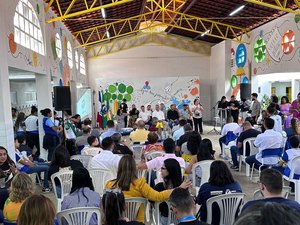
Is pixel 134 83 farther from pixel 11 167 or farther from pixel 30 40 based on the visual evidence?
pixel 11 167

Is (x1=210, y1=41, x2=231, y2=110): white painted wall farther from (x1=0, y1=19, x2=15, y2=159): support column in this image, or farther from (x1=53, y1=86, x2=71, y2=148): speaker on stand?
(x1=0, y1=19, x2=15, y2=159): support column

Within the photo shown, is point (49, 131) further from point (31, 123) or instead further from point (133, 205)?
point (133, 205)

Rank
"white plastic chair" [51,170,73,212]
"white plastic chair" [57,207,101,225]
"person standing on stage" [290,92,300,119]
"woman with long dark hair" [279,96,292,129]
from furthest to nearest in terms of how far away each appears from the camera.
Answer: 1. "woman with long dark hair" [279,96,292,129]
2. "person standing on stage" [290,92,300,119]
3. "white plastic chair" [51,170,73,212]
4. "white plastic chair" [57,207,101,225]

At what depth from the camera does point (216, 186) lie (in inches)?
106

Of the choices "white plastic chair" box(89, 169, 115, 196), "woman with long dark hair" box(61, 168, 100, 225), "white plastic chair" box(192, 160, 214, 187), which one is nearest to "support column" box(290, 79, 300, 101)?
"white plastic chair" box(192, 160, 214, 187)

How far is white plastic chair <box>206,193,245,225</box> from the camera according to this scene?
263 cm

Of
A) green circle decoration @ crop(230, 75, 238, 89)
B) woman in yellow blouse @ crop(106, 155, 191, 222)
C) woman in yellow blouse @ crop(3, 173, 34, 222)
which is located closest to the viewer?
woman in yellow blouse @ crop(3, 173, 34, 222)

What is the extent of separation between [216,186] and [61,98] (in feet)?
17.4

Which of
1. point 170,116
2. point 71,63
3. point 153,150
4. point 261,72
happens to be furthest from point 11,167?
point 261,72

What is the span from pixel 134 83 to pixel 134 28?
273cm

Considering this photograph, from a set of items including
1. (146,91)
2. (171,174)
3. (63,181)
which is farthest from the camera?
(146,91)

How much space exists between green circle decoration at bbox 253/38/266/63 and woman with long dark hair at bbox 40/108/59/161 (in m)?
8.32

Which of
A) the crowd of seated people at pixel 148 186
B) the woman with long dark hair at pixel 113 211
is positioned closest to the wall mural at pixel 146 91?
the crowd of seated people at pixel 148 186

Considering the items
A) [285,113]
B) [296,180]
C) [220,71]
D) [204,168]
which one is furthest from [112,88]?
[296,180]
